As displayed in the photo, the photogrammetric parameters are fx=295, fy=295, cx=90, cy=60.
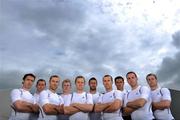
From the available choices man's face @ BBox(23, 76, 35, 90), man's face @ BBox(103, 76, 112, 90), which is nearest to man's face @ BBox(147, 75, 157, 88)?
man's face @ BBox(103, 76, 112, 90)

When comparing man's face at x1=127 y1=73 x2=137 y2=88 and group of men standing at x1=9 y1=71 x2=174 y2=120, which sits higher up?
man's face at x1=127 y1=73 x2=137 y2=88

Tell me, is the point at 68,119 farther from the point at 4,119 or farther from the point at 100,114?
the point at 4,119

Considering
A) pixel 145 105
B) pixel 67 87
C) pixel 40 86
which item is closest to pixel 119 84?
pixel 145 105

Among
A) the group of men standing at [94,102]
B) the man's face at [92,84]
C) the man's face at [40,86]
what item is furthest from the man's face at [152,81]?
the man's face at [40,86]

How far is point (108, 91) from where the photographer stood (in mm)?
5359

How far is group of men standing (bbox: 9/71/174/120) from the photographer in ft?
16.7

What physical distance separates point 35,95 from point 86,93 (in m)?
1.07

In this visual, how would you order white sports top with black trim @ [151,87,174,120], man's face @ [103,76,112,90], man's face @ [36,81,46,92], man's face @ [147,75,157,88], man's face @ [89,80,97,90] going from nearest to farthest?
white sports top with black trim @ [151,87,174,120] < man's face @ [103,76,112,90] < man's face @ [147,75,157,88] < man's face @ [89,80,97,90] < man's face @ [36,81,46,92]

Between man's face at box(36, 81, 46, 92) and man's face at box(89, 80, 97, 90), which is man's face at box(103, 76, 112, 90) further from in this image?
man's face at box(36, 81, 46, 92)

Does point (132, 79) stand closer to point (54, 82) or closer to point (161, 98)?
point (161, 98)

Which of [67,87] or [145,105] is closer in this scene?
[145,105]

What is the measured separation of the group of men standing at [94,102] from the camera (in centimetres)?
509

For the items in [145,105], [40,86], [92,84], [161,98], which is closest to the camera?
[145,105]

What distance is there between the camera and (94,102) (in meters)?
5.41
